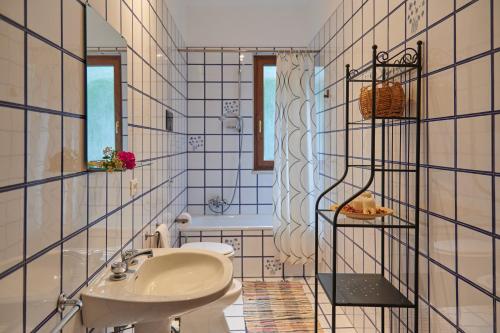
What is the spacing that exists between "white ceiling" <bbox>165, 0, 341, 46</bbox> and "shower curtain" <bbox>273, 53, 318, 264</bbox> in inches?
25.9

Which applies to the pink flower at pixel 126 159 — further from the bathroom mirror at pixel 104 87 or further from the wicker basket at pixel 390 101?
the wicker basket at pixel 390 101

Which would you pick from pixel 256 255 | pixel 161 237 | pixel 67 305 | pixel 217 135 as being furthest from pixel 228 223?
pixel 67 305

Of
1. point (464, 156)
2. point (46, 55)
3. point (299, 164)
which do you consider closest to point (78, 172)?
point (46, 55)

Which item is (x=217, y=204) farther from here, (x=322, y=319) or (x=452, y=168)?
(x=452, y=168)

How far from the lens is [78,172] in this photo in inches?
45.3

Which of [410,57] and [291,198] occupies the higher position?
[410,57]

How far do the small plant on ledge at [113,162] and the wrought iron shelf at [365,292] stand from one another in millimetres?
1007

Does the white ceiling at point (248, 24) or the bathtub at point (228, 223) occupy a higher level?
the white ceiling at point (248, 24)

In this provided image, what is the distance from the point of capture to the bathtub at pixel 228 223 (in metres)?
3.17

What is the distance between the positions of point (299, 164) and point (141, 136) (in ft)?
4.84

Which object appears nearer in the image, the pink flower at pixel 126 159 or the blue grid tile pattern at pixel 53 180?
the blue grid tile pattern at pixel 53 180

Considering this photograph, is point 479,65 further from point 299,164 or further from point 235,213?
point 235,213

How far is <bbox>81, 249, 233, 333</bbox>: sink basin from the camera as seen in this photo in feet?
3.61

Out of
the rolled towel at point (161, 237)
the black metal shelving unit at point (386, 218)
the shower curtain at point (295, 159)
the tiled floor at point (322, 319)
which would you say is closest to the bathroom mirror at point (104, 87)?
the rolled towel at point (161, 237)
